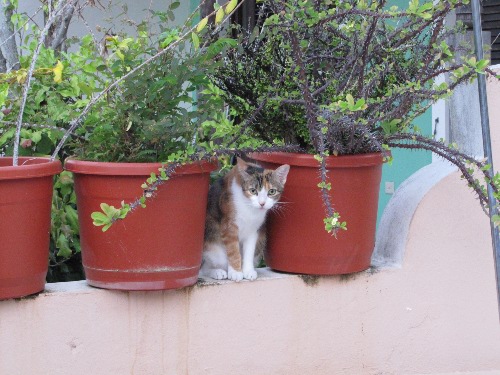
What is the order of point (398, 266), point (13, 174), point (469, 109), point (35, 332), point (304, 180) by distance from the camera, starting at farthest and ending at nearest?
1. point (469, 109)
2. point (398, 266)
3. point (304, 180)
4. point (35, 332)
5. point (13, 174)

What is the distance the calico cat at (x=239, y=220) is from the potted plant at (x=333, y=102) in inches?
2.3

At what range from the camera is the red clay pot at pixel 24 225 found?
261cm

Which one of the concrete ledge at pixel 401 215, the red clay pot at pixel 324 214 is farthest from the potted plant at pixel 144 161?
the concrete ledge at pixel 401 215

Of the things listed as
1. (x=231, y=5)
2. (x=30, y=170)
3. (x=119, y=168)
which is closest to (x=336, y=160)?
(x=231, y=5)

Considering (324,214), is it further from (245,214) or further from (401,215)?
(401,215)

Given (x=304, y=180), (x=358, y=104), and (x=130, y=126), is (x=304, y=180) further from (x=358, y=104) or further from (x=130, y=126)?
(x=130, y=126)

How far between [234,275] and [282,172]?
1.37 feet

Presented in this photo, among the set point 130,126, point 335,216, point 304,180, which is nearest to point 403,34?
point 304,180

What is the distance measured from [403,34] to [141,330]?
1426 mm

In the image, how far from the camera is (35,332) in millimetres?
2789

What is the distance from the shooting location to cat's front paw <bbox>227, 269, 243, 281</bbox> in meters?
3.08

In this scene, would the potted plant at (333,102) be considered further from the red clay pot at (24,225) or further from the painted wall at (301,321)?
the red clay pot at (24,225)

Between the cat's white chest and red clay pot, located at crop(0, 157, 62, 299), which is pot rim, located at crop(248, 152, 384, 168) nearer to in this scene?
the cat's white chest

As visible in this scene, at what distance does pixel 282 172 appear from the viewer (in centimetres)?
305
